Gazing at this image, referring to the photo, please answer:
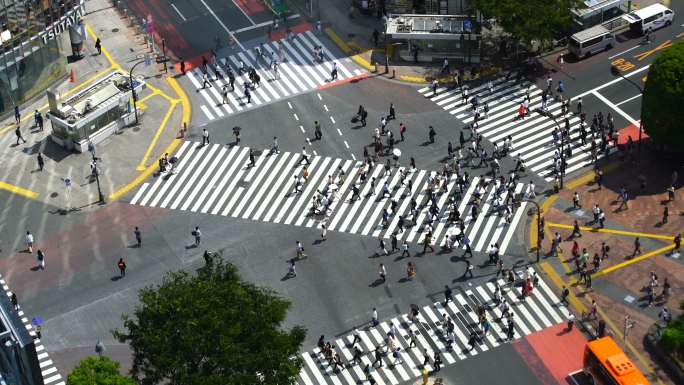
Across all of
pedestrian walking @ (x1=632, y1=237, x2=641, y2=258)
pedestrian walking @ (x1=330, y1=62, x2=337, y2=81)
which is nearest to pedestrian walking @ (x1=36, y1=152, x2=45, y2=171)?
pedestrian walking @ (x1=330, y1=62, x2=337, y2=81)

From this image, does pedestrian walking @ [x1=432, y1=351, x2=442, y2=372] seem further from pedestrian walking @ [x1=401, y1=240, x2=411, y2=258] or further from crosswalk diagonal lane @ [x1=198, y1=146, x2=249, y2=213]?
crosswalk diagonal lane @ [x1=198, y1=146, x2=249, y2=213]

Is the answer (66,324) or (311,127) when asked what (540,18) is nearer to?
(311,127)

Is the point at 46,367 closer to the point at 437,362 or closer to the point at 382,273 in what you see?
the point at 382,273

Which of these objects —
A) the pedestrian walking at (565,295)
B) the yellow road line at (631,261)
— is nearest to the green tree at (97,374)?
the pedestrian walking at (565,295)

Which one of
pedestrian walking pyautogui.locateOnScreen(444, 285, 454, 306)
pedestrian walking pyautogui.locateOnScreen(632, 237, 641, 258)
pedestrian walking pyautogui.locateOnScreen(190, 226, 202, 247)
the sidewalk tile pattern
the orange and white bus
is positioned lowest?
the orange and white bus

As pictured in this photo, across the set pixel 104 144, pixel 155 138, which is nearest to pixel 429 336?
pixel 155 138

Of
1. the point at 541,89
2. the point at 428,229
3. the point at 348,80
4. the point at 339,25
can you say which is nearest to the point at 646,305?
the point at 428,229
